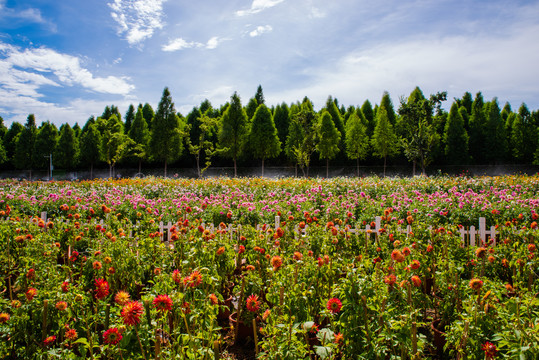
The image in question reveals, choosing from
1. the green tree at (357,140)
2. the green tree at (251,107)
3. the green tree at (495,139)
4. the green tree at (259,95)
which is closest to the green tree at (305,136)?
the green tree at (357,140)

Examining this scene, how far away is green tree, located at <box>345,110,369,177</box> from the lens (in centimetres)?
2866

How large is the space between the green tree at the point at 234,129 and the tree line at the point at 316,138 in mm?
82

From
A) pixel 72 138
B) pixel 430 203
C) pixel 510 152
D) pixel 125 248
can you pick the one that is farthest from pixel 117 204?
pixel 510 152

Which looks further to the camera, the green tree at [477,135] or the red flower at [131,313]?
the green tree at [477,135]

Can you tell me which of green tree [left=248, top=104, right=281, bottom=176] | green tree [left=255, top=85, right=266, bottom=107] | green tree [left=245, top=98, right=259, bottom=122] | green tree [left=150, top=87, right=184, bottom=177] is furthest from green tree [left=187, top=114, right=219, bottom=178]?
green tree [left=255, top=85, right=266, bottom=107]

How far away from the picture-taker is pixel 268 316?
2.13 meters

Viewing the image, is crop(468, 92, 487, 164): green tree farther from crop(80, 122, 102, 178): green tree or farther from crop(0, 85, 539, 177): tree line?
crop(80, 122, 102, 178): green tree

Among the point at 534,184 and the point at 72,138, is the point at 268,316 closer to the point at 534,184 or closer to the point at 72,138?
the point at 534,184

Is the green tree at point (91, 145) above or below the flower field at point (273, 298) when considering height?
above

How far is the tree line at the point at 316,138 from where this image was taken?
26.0 m

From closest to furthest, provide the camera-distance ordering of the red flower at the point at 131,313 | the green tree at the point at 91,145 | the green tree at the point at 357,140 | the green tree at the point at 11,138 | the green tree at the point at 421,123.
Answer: the red flower at the point at 131,313, the green tree at the point at 421,123, the green tree at the point at 357,140, the green tree at the point at 91,145, the green tree at the point at 11,138

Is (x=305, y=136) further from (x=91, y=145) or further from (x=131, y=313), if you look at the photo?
(x=131, y=313)

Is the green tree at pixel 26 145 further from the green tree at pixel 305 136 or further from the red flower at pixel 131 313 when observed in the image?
the red flower at pixel 131 313

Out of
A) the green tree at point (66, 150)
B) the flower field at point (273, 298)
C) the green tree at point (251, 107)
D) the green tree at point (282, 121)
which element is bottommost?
the flower field at point (273, 298)
